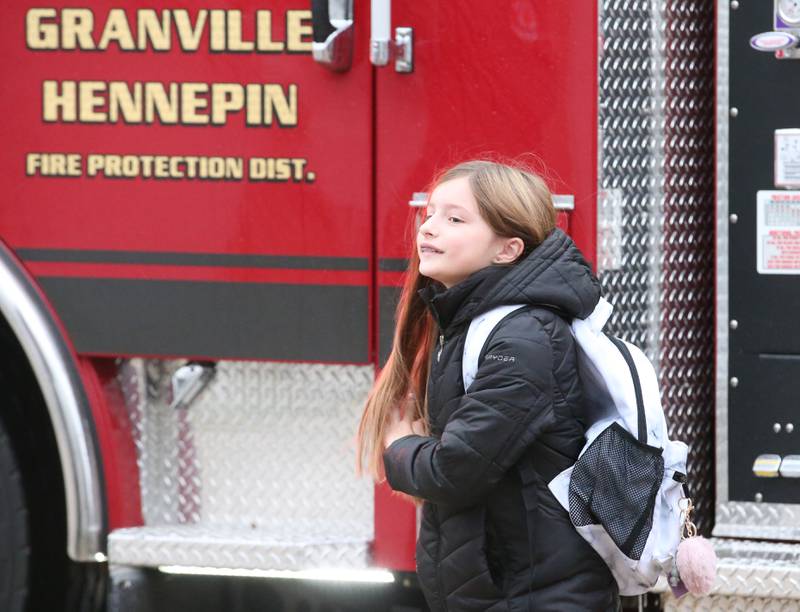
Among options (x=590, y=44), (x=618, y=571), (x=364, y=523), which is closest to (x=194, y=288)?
(x=364, y=523)

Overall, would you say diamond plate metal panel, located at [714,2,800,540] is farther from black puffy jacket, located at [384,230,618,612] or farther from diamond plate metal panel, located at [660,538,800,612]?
black puffy jacket, located at [384,230,618,612]

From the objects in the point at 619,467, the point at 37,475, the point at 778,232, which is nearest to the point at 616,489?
the point at 619,467

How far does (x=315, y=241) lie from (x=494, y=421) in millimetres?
891

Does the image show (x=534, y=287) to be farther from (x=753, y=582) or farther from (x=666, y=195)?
(x=753, y=582)

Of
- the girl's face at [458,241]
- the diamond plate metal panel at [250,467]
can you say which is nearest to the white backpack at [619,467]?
the girl's face at [458,241]

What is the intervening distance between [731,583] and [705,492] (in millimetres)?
307

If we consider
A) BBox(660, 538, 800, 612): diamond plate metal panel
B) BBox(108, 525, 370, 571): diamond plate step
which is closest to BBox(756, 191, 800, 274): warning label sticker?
BBox(660, 538, 800, 612): diamond plate metal panel

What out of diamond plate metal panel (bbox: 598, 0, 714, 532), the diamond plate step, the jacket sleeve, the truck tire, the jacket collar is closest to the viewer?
the jacket sleeve

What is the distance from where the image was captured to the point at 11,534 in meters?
2.87

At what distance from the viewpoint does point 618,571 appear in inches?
80.0

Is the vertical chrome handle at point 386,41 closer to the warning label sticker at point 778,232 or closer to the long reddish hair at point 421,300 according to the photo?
the long reddish hair at point 421,300

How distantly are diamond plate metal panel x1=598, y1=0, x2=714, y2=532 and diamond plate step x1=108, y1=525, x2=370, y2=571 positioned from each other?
0.77 meters

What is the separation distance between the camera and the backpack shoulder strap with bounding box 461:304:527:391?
6.53ft

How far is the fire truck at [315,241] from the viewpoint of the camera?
2.59 m
